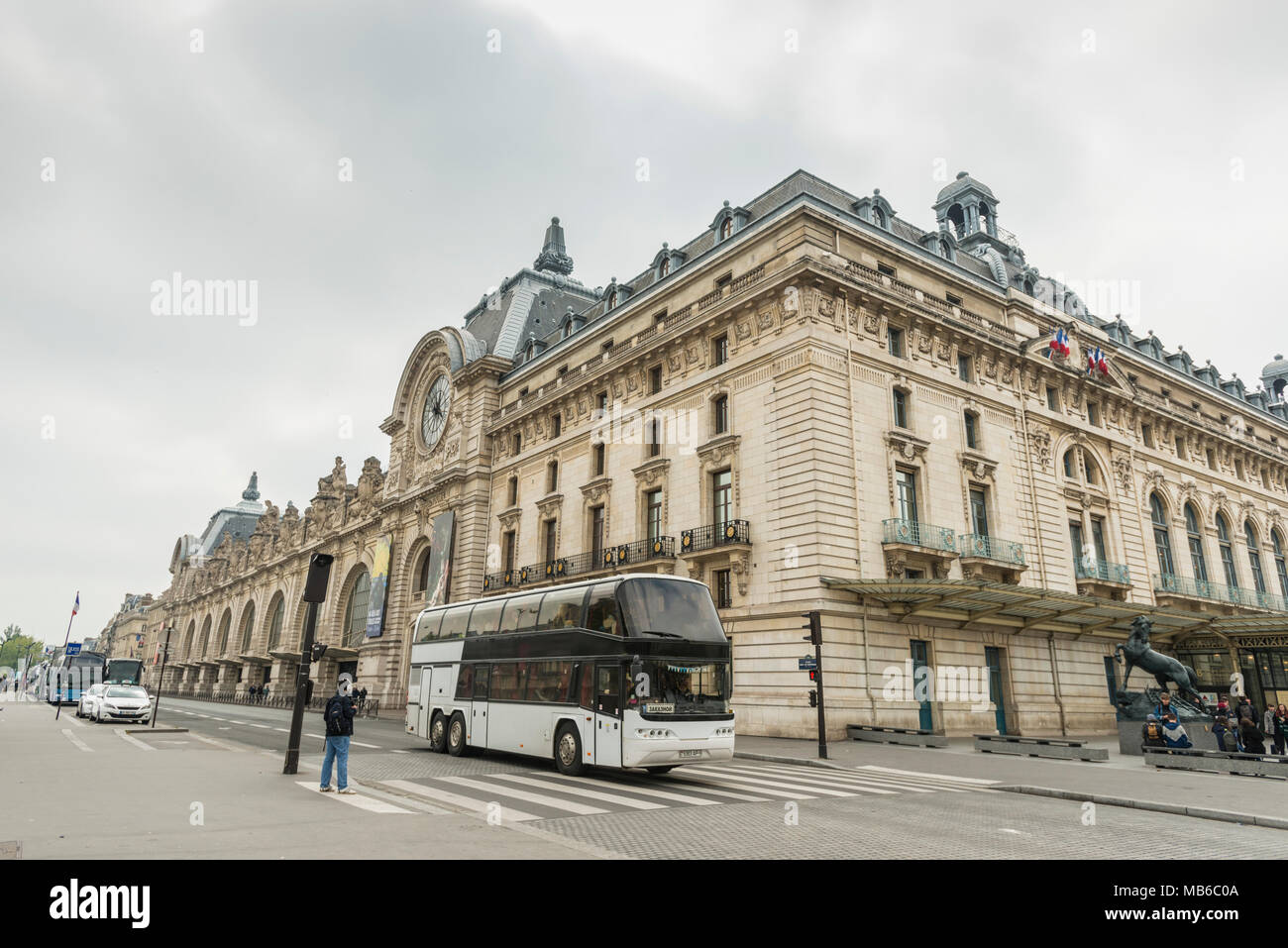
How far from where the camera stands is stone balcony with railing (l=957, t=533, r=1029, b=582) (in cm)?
2911

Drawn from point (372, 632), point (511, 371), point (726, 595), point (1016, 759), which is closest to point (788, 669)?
point (726, 595)

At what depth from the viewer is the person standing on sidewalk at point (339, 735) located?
11719mm

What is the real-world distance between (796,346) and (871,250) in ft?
22.5

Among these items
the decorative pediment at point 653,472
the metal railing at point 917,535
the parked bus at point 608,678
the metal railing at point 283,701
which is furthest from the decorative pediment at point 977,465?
the metal railing at point 283,701

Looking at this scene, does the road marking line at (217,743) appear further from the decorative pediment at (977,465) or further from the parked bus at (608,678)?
the decorative pediment at (977,465)

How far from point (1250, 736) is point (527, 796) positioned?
1920cm

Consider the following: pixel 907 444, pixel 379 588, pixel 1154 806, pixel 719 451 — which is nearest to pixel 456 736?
pixel 719 451

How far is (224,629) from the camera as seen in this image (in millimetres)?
92938

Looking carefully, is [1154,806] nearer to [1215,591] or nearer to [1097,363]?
[1097,363]

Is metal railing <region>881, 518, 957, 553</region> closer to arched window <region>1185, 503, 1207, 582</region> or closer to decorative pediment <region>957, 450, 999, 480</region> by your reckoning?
decorative pediment <region>957, 450, 999, 480</region>

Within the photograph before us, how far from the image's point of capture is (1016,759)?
20.5 meters

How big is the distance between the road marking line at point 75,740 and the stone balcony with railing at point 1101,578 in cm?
3564
